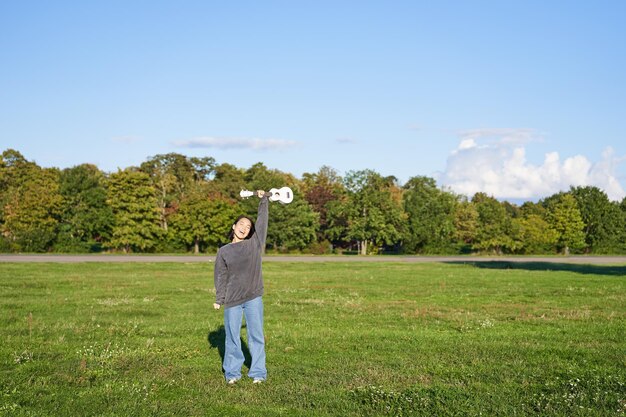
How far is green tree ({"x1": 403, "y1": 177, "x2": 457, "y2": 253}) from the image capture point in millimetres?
83938

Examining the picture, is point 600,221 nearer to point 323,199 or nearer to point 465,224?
point 465,224

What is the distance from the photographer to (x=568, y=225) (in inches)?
3339

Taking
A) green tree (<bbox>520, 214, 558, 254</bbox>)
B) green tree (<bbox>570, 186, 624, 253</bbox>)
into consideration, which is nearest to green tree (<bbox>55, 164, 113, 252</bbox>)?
green tree (<bbox>520, 214, 558, 254</bbox>)

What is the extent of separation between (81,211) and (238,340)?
70.9 m

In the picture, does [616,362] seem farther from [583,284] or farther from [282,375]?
[583,284]

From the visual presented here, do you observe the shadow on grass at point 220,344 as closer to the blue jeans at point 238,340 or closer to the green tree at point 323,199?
the blue jeans at point 238,340

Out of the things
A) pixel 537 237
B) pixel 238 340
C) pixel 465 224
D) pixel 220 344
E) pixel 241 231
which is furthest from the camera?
pixel 465 224

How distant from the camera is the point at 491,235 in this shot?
8275cm

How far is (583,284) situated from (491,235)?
5406cm

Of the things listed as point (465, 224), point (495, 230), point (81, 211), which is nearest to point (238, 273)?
point (81, 211)

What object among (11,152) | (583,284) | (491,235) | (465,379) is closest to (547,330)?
(465,379)

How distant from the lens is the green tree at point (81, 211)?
74688 mm

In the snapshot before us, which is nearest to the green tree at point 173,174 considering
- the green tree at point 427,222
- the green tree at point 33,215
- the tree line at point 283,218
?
the tree line at point 283,218

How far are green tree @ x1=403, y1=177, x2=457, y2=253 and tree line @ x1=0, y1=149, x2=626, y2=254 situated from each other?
14cm
